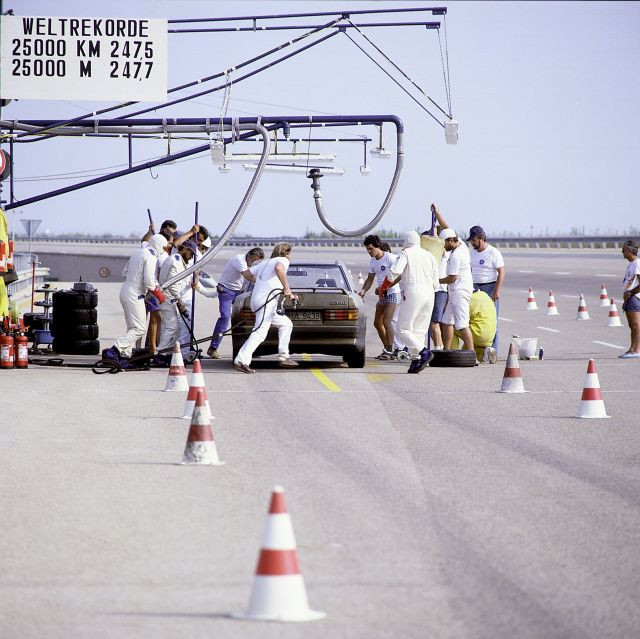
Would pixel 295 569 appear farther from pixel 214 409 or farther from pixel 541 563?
pixel 214 409

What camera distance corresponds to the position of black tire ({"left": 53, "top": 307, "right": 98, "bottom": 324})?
805 inches

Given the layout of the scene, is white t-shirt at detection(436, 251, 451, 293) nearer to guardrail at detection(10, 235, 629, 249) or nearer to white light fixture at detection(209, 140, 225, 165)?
white light fixture at detection(209, 140, 225, 165)

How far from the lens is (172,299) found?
62.5 feet

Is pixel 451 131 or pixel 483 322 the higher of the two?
pixel 451 131

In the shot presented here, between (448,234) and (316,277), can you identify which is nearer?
(448,234)

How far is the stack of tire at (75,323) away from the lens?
2027 cm

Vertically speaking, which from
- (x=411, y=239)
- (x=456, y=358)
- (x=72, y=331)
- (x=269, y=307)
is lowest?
(x=456, y=358)

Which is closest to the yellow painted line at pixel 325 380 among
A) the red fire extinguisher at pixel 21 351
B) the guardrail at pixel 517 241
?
the red fire extinguisher at pixel 21 351

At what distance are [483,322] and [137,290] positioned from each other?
4779 mm

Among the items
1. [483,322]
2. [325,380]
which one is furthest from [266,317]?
[483,322]

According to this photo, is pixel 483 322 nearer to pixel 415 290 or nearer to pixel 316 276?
pixel 415 290

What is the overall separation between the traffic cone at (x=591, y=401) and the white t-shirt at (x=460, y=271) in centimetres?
602

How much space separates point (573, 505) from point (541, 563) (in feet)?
5.30

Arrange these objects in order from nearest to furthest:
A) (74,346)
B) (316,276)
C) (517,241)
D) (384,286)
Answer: (316,276) < (384,286) < (74,346) < (517,241)
